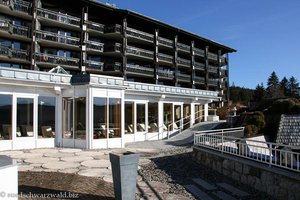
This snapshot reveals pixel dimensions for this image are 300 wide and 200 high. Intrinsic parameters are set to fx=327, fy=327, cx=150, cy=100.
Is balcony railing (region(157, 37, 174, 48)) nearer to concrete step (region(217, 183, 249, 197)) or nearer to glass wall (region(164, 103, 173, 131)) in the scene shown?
glass wall (region(164, 103, 173, 131))

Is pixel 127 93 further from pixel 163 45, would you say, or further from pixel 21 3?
pixel 163 45

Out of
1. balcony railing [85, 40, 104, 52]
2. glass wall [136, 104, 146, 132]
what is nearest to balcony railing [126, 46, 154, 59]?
balcony railing [85, 40, 104, 52]

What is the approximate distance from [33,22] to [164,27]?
2087cm

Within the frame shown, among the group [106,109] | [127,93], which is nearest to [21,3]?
[127,93]

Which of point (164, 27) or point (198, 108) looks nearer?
point (198, 108)

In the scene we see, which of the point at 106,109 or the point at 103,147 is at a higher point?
the point at 106,109

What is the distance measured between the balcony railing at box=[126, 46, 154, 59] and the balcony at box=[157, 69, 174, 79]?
8.96ft

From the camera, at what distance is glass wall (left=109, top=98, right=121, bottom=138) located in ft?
55.5

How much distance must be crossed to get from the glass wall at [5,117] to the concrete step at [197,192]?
9811 millimetres

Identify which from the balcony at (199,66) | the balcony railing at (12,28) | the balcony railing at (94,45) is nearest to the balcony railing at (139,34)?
the balcony railing at (94,45)

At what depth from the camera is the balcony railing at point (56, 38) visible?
108 ft

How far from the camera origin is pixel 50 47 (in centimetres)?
3491

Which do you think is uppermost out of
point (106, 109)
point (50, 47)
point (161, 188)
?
point (50, 47)

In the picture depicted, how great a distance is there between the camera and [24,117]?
1575 centimetres
